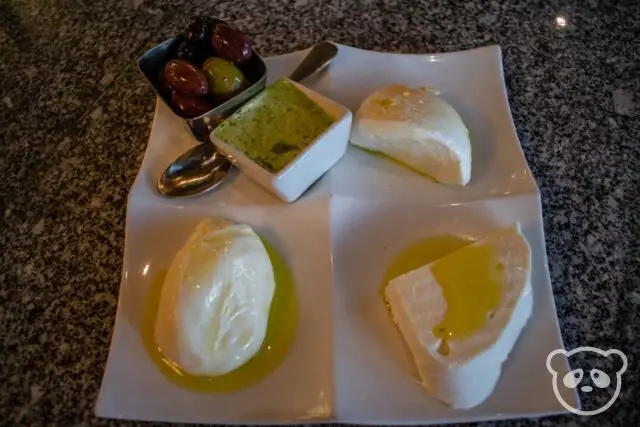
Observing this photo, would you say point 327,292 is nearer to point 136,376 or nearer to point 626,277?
point 136,376

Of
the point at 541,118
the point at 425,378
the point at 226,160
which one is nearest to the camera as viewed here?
the point at 425,378

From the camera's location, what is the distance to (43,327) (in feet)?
3.53

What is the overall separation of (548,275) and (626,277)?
0.18 metres

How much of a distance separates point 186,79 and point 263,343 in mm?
539

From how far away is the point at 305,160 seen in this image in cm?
106

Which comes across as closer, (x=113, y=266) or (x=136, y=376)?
(x=136, y=376)

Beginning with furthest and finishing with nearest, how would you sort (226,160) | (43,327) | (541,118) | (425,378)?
(541,118) < (226,160) < (43,327) < (425,378)

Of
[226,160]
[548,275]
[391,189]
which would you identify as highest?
[226,160]

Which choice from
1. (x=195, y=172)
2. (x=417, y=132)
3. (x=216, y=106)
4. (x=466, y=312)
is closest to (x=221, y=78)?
(x=216, y=106)

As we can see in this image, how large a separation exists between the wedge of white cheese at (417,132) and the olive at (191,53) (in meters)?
0.35

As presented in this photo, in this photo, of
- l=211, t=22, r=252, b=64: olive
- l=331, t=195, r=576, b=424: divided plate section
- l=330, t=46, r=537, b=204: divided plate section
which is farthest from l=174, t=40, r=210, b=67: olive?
l=331, t=195, r=576, b=424: divided plate section

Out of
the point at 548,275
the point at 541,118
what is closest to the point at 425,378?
the point at 548,275

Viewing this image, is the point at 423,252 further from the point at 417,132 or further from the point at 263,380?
the point at 263,380

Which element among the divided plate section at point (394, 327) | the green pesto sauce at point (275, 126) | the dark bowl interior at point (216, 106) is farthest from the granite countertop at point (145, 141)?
the green pesto sauce at point (275, 126)
